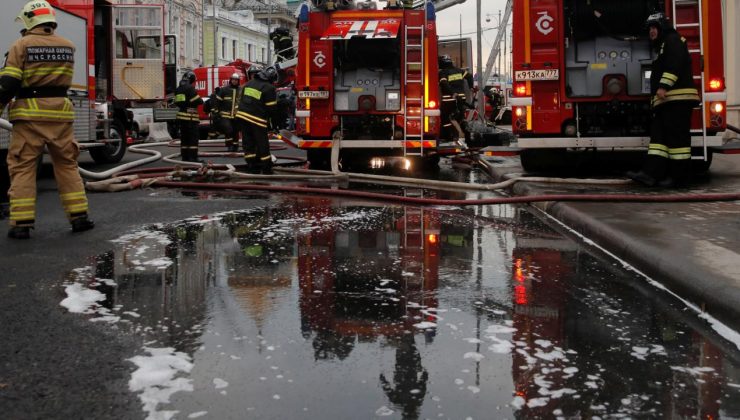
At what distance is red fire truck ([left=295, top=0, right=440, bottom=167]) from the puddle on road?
569 cm

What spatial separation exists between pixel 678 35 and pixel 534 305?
536cm

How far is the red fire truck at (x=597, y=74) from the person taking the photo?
860 centimetres

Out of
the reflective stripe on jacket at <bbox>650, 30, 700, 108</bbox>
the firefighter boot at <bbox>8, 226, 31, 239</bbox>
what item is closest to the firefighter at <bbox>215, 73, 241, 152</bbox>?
the reflective stripe on jacket at <bbox>650, 30, 700, 108</bbox>

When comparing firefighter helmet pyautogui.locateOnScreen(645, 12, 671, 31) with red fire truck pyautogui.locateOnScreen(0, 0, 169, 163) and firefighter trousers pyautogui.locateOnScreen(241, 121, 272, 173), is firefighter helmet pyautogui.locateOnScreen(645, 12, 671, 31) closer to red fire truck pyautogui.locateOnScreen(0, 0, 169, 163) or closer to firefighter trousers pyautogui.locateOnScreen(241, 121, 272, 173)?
firefighter trousers pyautogui.locateOnScreen(241, 121, 272, 173)

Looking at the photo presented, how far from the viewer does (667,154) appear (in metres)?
8.15

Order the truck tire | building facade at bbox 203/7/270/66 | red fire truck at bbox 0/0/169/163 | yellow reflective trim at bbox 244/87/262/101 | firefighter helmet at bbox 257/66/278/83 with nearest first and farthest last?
1. yellow reflective trim at bbox 244/87/262/101
2. firefighter helmet at bbox 257/66/278/83
3. red fire truck at bbox 0/0/169/163
4. the truck tire
5. building facade at bbox 203/7/270/66

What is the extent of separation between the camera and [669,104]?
8.13m

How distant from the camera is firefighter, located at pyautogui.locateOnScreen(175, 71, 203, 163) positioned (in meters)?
13.1

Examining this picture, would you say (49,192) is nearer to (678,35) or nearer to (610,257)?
(610,257)

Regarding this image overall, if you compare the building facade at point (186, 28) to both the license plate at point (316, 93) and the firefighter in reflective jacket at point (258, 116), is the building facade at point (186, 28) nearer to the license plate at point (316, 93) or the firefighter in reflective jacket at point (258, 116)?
the license plate at point (316, 93)

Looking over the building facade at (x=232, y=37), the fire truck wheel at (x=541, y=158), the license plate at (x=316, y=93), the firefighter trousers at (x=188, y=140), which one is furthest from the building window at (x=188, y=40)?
the fire truck wheel at (x=541, y=158)

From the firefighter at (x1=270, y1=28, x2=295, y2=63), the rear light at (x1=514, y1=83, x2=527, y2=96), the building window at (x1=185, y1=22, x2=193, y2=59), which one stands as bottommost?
the rear light at (x1=514, y1=83, x2=527, y2=96)

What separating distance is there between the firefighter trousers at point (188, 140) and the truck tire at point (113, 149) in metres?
1.13

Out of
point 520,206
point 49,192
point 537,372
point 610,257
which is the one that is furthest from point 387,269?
point 49,192
